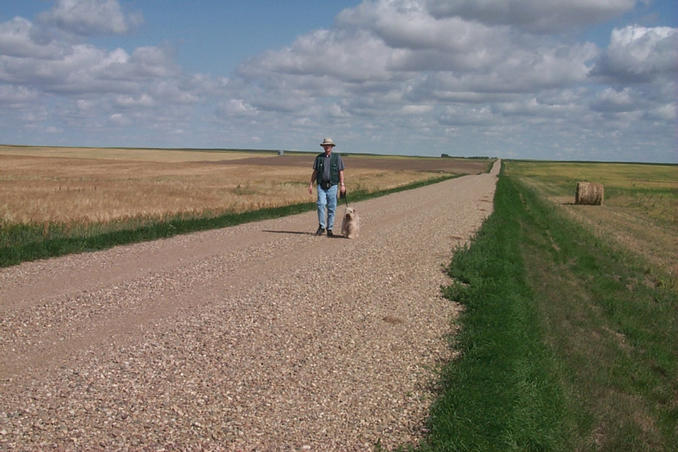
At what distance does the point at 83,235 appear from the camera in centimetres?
1400

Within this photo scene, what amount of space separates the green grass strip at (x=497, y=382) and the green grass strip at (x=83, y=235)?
7.82m

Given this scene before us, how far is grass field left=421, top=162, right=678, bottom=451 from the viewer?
16.6 feet

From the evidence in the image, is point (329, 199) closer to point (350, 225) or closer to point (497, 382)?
point (350, 225)

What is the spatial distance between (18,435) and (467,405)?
11.8ft

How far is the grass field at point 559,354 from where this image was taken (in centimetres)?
505

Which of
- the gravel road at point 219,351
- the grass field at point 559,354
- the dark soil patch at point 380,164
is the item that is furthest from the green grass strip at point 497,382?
the dark soil patch at point 380,164

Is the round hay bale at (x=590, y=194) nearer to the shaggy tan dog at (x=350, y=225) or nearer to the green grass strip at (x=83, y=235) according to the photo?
the green grass strip at (x=83, y=235)

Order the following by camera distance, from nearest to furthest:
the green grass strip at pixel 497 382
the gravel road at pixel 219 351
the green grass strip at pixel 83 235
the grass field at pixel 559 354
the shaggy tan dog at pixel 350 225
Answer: the gravel road at pixel 219 351 < the green grass strip at pixel 497 382 < the grass field at pixel 559 354 < the green grass strip at pixel 83 235 < the shaggy tan dog at pixel 350 225

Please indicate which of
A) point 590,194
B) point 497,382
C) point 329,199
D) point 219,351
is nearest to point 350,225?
point 329,199

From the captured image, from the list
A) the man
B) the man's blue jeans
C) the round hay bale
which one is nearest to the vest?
the man

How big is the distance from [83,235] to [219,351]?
9320 millimetres

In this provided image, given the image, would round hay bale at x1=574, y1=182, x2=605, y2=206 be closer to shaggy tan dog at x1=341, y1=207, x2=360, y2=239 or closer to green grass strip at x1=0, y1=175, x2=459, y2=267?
green grass strip at x1=0, y1=175, x2=459, y2=267

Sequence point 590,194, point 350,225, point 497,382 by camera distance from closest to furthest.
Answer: point 497,382 → point 350,225 → point 590,194

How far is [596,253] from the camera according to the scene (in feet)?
51.1
